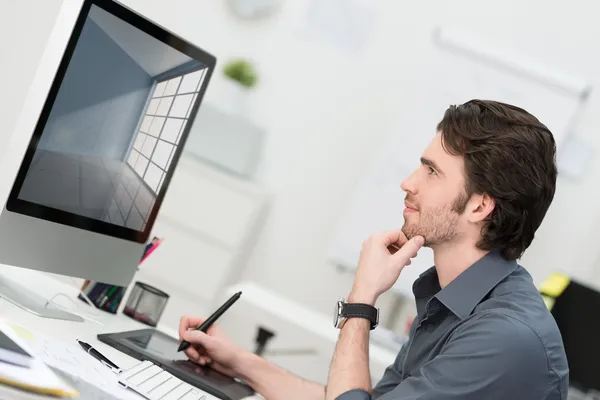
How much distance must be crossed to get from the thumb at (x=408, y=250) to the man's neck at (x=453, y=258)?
0.13 feet

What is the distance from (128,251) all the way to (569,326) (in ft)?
6.79

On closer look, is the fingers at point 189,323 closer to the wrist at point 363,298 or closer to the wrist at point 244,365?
the wrist at point 244,365

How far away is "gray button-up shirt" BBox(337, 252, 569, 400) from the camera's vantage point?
4.44 ft

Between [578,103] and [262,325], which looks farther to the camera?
[578,103]

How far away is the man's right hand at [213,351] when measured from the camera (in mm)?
1669

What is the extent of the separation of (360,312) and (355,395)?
21cm

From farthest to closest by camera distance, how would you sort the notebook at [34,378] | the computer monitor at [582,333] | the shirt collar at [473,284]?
1. the computer monitor at [582,333]
2. the shirt collar at [473,284]
3. the notebook at [34,378]

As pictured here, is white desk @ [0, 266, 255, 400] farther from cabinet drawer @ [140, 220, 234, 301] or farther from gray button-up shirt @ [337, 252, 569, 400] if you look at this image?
cabinet drawer @ [140, 220, 234, 301]

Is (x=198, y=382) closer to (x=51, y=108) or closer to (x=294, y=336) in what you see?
(x=51, y=108)

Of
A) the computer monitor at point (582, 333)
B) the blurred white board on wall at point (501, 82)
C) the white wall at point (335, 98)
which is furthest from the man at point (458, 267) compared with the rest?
the white wall at point (335, 98)

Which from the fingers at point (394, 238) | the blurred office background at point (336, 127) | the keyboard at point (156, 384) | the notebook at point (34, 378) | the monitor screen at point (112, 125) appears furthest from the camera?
the blurred office background at point (336, 127)

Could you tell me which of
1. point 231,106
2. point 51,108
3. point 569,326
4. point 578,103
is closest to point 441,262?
point 51,108

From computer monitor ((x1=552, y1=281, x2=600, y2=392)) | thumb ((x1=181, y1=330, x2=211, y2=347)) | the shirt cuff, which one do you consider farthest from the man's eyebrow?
computer monitor ((x1=552, y1=281, x2=600, y2=392))

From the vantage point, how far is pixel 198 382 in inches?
58.7
